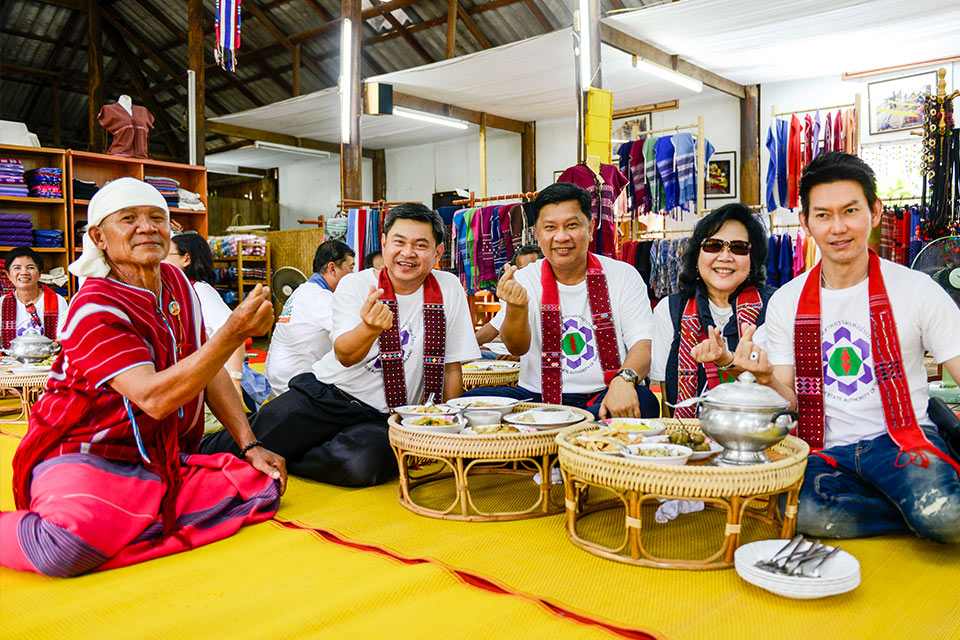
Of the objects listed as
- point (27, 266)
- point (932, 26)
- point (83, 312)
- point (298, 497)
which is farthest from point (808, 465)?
point (932, 26)

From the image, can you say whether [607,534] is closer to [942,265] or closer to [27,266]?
[942,265]

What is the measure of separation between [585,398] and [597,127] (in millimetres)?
3510

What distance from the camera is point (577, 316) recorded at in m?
3.49

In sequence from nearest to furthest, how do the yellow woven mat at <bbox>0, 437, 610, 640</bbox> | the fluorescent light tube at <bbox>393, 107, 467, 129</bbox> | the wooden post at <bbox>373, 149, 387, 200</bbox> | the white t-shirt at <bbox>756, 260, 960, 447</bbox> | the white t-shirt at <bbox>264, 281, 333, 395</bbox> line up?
the yellow woven mat at <bbox>0, 437, 610, 640</bbox> < the white t-shirt at <bbox>756, 260, 960, 447</bbox> < the white t-shirt at <bbox>264, 281, 333, 395</bbox> < the fluorescent light tube at <bbox>393, 107, 467, 129</bbox> < the wooden post at <bbox>373, 149, 387, 200</bbox>

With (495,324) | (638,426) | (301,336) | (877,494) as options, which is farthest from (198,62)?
(877,494)

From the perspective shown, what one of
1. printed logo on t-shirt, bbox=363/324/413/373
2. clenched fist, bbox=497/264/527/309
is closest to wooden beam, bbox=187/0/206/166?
printed logo on t-shirt, bbox=363/324/413/373

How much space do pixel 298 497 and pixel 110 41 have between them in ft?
48.8

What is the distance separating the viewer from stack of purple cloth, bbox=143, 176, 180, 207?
8.81 meters

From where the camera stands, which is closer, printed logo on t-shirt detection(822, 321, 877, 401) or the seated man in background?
printed logo on t-shirt detection(822, 321, 877, 401)

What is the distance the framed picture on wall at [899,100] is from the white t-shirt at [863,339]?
23.2 feet

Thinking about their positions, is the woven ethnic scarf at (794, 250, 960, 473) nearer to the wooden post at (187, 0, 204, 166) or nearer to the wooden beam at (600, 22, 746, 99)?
the wooden beam at (600, 22, 746, 99)

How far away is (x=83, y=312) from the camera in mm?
2326

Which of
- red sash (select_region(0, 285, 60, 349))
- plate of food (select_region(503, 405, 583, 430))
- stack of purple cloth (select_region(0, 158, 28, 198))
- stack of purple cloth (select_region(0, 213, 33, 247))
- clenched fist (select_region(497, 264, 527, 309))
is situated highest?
→ stack of purple cloth (select_region(0, 158, 28, 198))

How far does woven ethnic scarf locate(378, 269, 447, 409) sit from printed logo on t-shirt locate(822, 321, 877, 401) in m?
1.64
